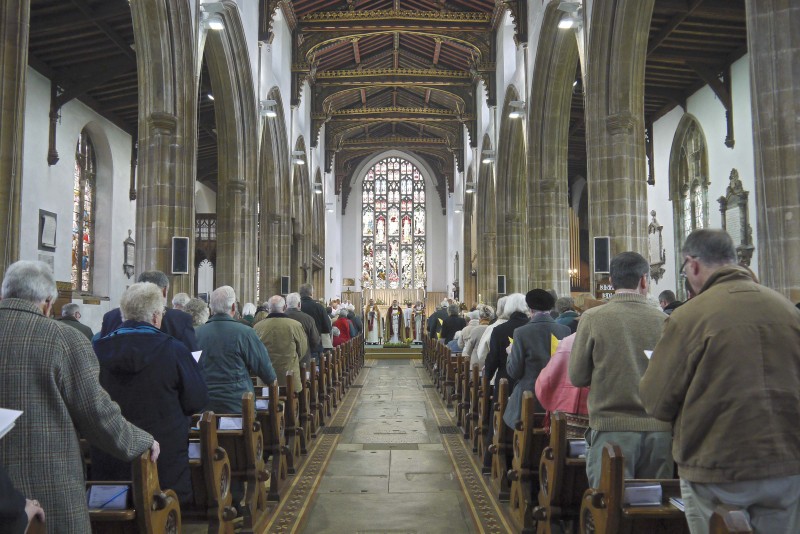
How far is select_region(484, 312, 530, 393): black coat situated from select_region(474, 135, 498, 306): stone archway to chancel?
15.6 metres

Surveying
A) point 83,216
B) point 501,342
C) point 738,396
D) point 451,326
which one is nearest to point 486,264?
point 451,326

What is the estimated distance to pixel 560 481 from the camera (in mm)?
3604

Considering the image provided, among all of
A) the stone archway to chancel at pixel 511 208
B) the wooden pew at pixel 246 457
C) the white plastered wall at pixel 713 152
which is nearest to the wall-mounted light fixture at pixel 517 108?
the stone archway to chancel at pixel 511 208

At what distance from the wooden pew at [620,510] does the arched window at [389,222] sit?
3260 cm

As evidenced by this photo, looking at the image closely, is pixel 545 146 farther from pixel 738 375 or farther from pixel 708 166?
pixel 738 375

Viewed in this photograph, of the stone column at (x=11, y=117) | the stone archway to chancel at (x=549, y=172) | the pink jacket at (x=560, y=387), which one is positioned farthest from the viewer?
the stone archway to chancel at (x=549, y=172)

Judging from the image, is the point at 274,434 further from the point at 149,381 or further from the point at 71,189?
the point at 71,189

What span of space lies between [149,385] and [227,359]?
5.51ft

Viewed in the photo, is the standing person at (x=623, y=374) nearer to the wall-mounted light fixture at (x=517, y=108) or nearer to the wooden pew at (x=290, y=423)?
the wooden pew at (x=290, y=423)

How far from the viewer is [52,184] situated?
14289 millimetres

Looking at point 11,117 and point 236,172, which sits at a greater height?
point 236,172

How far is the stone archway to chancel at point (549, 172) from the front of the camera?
46.1 ft

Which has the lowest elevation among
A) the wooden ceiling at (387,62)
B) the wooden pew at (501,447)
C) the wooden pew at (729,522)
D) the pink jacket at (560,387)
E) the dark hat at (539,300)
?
the wooden pew at (501,447)

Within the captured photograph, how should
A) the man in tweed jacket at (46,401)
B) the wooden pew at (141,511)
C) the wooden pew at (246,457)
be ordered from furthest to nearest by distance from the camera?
the wooden pew at (246,457) < the wooden pew at (141,511) < the man in tweed jacket at (46,401)
